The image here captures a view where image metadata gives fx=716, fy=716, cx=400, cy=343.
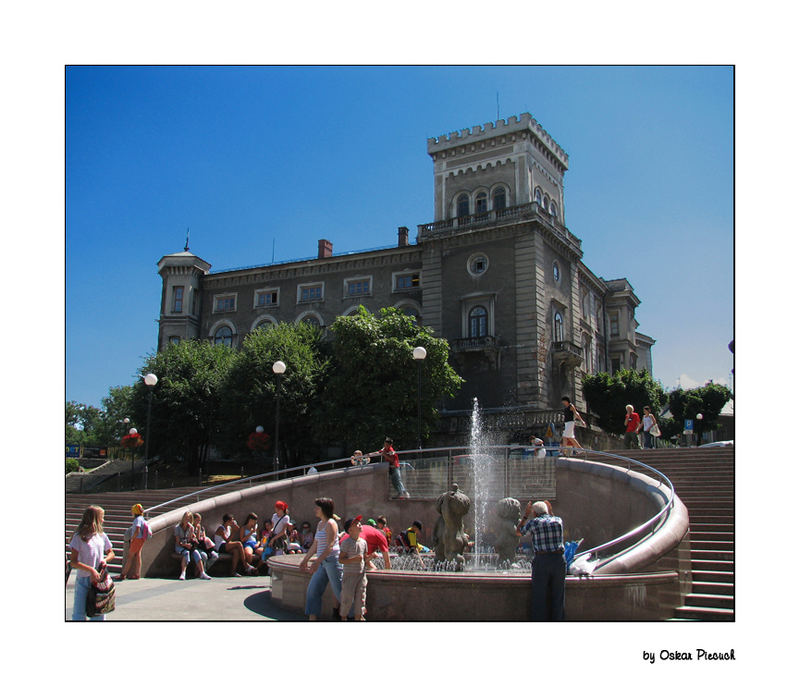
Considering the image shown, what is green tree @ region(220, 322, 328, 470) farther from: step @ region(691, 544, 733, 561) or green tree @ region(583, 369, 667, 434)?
step @ region(691, 544, 733, 561)

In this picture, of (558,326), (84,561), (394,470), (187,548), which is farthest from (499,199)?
(84,561)

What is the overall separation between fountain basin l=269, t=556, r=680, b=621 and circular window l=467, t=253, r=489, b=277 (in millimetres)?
30676

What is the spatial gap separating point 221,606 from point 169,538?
4953 mm

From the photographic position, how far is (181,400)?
124ft

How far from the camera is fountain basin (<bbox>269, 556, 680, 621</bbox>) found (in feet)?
28.3

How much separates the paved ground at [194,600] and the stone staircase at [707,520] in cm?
569

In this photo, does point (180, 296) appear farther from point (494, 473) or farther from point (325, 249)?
point (494, 473)

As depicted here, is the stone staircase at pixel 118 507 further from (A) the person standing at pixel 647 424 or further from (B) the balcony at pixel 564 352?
(B) the balcony at pixel 564 352

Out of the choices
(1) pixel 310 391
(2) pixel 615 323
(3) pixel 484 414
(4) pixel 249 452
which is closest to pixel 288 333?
(1) pixel 310 391

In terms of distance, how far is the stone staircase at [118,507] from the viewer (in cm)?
1749

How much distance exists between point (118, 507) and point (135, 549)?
6.59 metres

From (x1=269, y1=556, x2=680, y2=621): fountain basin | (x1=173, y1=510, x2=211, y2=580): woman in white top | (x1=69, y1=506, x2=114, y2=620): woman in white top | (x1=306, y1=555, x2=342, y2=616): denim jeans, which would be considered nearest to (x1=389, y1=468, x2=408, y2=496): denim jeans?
(x1=173, y1=510, x2=211, y2=580): woman in white top

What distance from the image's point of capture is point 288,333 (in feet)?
123

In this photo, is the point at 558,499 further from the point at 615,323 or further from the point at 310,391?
the point at 615,323
